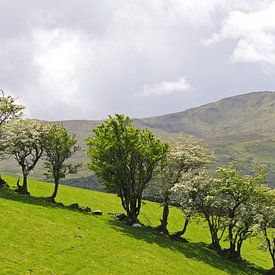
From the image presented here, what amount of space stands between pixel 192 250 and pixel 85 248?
77.2 ft

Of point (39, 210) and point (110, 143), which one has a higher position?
point (110, 143)

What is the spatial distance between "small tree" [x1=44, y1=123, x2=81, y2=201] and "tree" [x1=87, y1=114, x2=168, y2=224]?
4.21 metres

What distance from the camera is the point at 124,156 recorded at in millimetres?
64750

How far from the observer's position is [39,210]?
→ 182ft

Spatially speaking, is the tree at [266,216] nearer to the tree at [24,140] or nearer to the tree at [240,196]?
the tree at [240,196]

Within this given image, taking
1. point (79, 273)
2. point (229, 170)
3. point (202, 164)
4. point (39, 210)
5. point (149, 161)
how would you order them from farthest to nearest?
point (202, 164) < point (149, 161) < point (229, 170) < point (39, 210) < point (79, 273)

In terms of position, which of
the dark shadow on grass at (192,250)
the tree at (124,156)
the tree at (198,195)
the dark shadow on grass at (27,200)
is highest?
the tree at (124,156)

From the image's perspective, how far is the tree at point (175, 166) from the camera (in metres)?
67.6

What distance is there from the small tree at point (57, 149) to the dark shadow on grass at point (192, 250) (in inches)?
549

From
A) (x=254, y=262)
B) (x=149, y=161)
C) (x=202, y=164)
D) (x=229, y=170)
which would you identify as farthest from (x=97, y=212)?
(x=254, y=262)

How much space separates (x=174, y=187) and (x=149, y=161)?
21.1 feet

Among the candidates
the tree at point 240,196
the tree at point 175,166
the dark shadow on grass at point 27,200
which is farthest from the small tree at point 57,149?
the tree at point 240,196

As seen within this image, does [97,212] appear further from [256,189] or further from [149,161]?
[256,189]

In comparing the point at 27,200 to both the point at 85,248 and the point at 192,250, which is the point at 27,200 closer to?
the point at 85,248
